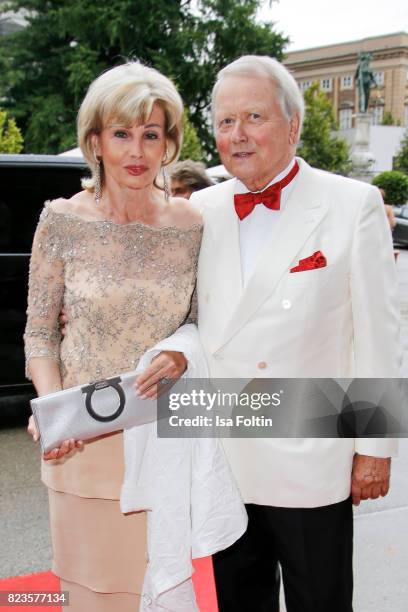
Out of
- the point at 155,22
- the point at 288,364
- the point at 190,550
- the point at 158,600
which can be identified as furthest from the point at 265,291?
the point at 155,22

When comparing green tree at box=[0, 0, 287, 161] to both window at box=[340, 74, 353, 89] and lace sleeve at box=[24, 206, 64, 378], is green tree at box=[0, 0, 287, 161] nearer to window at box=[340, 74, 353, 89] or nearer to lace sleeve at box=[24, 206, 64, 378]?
lace sleeve at box=[24, 206, 64, 378]

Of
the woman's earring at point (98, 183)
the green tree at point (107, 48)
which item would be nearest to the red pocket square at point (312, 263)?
the woman's earring at point (98, 183)

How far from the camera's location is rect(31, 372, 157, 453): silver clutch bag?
5.94 feet

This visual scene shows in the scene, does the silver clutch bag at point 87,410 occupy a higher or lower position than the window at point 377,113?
lower

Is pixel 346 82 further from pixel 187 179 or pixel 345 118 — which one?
pixel 187 179

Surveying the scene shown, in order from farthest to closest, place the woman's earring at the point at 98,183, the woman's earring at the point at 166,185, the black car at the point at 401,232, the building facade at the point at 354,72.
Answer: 1. the building facade at the point at 354,72
2. the black car at the point at 401,232
3. the woman's earring at the point at 166,185
4. the woman's earring at the point at 98,183

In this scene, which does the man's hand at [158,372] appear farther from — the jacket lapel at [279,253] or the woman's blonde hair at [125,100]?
the woman's blonde hair at [125,100]

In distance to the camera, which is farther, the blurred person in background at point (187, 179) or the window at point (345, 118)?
the window at point (345, 118)

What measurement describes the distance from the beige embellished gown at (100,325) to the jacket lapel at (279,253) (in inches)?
8.5

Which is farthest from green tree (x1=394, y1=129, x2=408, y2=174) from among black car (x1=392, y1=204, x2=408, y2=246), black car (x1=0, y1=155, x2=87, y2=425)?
black car (x1=0, y1=155, x2=87, y2=425)

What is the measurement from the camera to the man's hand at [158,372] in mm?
1902

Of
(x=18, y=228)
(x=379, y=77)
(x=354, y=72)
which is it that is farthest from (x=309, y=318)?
(x=354, y=72)

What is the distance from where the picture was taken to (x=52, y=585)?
3.03 meters

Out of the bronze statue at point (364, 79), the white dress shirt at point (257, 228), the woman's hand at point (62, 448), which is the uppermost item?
the bronze statue at point (364, 79)
